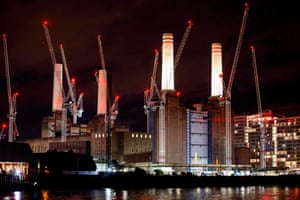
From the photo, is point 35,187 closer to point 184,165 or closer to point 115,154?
point 184,165

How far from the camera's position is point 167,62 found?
15688cm

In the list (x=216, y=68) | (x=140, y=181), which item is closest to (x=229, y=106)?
(x=216, y=68)

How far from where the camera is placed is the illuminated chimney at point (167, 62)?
156 metres

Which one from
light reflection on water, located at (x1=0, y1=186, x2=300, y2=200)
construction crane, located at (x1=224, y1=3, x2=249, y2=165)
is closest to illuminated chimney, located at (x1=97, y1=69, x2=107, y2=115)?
construction crane, located at (x1=224, y1=3, x2=249, y2=165)

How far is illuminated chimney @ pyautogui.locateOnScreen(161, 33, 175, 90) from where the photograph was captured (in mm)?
156000

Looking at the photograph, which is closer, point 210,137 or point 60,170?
point 60,170

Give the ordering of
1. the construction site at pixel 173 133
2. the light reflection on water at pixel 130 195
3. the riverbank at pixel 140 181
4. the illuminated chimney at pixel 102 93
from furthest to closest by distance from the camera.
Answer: the illuminated chimney at pixel 102 93 < the construction site at pixel 173 133 < the riverbank at pixel 140 181 < the light reflection on water at pixel 130 195

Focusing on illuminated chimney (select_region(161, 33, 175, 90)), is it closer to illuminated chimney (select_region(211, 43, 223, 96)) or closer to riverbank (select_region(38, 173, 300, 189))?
illuminated chimney (select_region(211, 43, 223, 96))

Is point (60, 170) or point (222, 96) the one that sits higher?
point (222, 96)

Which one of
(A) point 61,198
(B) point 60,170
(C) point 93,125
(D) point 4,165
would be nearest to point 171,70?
(C) point 93,125

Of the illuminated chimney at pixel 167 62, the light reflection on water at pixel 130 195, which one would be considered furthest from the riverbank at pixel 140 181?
the illuminated chimney at pixel 167 62

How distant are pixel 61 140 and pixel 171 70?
5565 cm

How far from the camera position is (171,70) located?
157375 millimetres

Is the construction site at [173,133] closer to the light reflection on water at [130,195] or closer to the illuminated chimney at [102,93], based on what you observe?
the illuminated chimney at [102,93]
